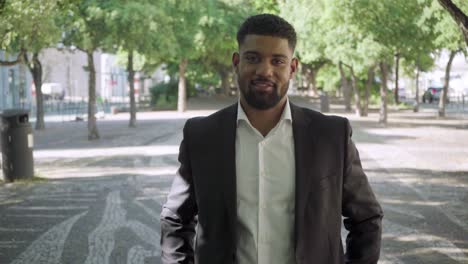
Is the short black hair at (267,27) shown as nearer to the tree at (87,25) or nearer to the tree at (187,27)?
the tree at (87,25)

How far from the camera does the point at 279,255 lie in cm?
250

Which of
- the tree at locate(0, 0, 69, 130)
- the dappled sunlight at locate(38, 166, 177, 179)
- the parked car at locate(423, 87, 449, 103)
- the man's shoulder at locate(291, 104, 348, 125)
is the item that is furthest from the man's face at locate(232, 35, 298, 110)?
the parked car at locate(423, 87, 449, 103)

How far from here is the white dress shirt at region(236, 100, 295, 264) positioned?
2.48 meters

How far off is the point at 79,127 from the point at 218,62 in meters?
22.0

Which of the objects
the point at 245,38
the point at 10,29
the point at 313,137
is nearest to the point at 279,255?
the point at 313,137

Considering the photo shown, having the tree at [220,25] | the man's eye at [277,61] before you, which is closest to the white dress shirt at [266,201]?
the man's eye at [277,61]

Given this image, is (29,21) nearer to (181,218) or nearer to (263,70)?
(181,218)

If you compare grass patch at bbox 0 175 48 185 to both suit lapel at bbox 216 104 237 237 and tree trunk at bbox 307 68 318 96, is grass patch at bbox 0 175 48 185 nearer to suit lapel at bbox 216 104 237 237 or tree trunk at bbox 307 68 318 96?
suit lapel at bbox 216 104 237 237

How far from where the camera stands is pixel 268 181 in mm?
2508

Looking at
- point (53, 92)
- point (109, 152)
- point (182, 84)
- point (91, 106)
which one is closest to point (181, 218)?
point (109, 152)

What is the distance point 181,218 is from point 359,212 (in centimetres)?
62

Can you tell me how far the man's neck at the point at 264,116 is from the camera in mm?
2596

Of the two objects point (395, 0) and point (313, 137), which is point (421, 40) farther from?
point (313, 137)

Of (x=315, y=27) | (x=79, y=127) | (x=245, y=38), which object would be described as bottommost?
(x=79, y=127)
